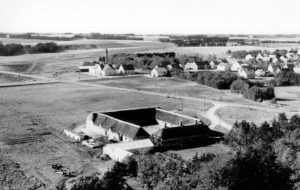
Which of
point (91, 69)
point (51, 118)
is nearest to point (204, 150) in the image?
point (51, 118)

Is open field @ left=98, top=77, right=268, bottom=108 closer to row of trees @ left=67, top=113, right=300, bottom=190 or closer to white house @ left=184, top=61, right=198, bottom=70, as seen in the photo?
white house @ left=184, top=61, right=198, bottom=70

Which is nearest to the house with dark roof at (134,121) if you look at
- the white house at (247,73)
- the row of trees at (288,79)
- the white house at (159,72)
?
the row of trees at (288,79)

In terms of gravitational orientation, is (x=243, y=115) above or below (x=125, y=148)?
below

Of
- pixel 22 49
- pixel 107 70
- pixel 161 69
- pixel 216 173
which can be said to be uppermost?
pixel 22 49

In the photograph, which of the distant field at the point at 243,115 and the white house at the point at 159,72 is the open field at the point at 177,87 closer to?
the white house at the point at 159,72

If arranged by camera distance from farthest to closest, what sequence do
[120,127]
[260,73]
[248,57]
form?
[248,57] < [260,73] < [120,127]

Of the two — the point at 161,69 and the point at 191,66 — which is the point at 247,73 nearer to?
the point at 161,69

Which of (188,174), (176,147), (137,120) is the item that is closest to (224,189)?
(188,174)

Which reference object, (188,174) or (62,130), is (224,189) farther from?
(62,130)
